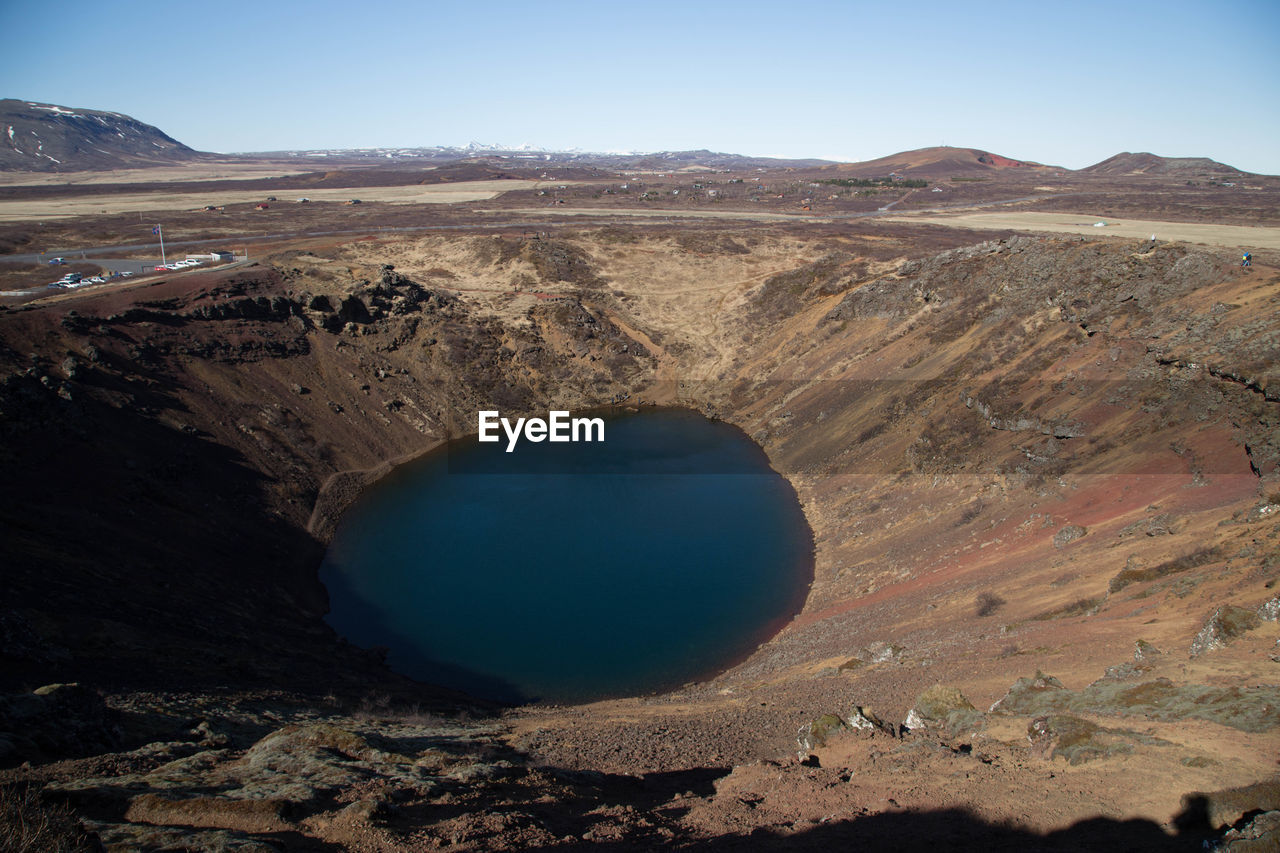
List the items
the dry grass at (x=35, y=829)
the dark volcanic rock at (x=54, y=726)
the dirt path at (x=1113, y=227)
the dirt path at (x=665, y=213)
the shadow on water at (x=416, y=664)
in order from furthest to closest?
the dirt path at (x=665, y=213) → the dirt path at (x=1113, y=227) → the shadow on water at (x=416, y=664) → the dark volcanic rock at (x=54, y=726) → the dry grass at (x=35, y=829)

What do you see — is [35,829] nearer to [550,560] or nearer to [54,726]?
[54,726]

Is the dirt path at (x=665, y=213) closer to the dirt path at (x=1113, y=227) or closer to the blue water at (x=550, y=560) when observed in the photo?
the dirt path at (x=1113, y=227)

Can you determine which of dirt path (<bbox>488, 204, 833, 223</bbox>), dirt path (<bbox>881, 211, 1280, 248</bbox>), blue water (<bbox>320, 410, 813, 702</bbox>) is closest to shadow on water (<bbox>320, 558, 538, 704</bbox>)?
blue water (<bbox>320, 410, 813, 702</bbox>)

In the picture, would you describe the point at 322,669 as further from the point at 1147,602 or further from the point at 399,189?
the point at 399,189

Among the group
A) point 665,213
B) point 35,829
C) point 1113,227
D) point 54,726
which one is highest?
point 665,213

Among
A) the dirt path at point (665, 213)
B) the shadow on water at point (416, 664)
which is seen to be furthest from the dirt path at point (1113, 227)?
the shadow on water at point (416, 664)

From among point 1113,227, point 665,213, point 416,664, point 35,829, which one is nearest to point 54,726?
point 35,829

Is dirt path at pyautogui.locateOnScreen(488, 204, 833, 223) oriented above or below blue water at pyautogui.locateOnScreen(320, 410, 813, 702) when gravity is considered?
above

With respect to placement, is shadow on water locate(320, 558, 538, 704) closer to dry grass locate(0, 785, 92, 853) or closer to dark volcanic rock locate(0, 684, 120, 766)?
dark volcanic rock locate(0, 684, 120, 766)
